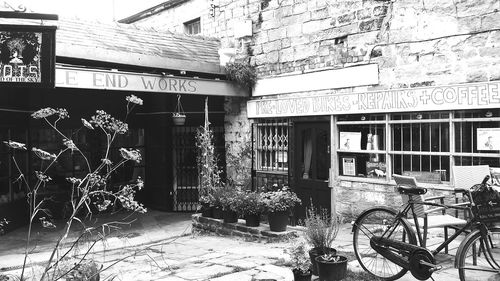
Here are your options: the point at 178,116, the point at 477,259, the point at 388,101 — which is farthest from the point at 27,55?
the point at 388,101

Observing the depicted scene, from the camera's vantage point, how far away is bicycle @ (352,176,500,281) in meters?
4.27

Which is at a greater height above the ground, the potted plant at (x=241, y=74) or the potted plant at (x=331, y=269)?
the potted plant at (x=241, y=74)

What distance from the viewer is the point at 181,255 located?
6828 millimetres

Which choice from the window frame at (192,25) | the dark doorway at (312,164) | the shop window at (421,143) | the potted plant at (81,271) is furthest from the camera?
the window frame at (192,25)

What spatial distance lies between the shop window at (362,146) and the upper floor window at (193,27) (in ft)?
21.4

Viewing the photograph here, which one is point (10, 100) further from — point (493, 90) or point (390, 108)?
point (493, 90)

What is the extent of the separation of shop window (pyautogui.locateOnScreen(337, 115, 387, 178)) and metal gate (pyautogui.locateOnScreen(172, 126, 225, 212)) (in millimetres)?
3746

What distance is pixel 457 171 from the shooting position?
6.23 m

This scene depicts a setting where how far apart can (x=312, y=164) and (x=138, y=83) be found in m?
3.69

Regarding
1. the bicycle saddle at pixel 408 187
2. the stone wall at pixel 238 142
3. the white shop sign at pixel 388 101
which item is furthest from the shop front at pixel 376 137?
the bicycle saddle at pixel 408 187

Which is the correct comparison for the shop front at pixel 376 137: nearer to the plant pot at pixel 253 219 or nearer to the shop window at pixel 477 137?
the shop window at pixel 477 137

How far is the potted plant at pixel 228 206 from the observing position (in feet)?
26.4

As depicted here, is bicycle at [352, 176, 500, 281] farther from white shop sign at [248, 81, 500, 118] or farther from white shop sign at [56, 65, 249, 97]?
white shop sign at [56, 65, 249, 97]

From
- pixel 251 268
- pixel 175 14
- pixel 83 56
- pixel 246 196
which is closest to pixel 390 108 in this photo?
pixel 246 196
